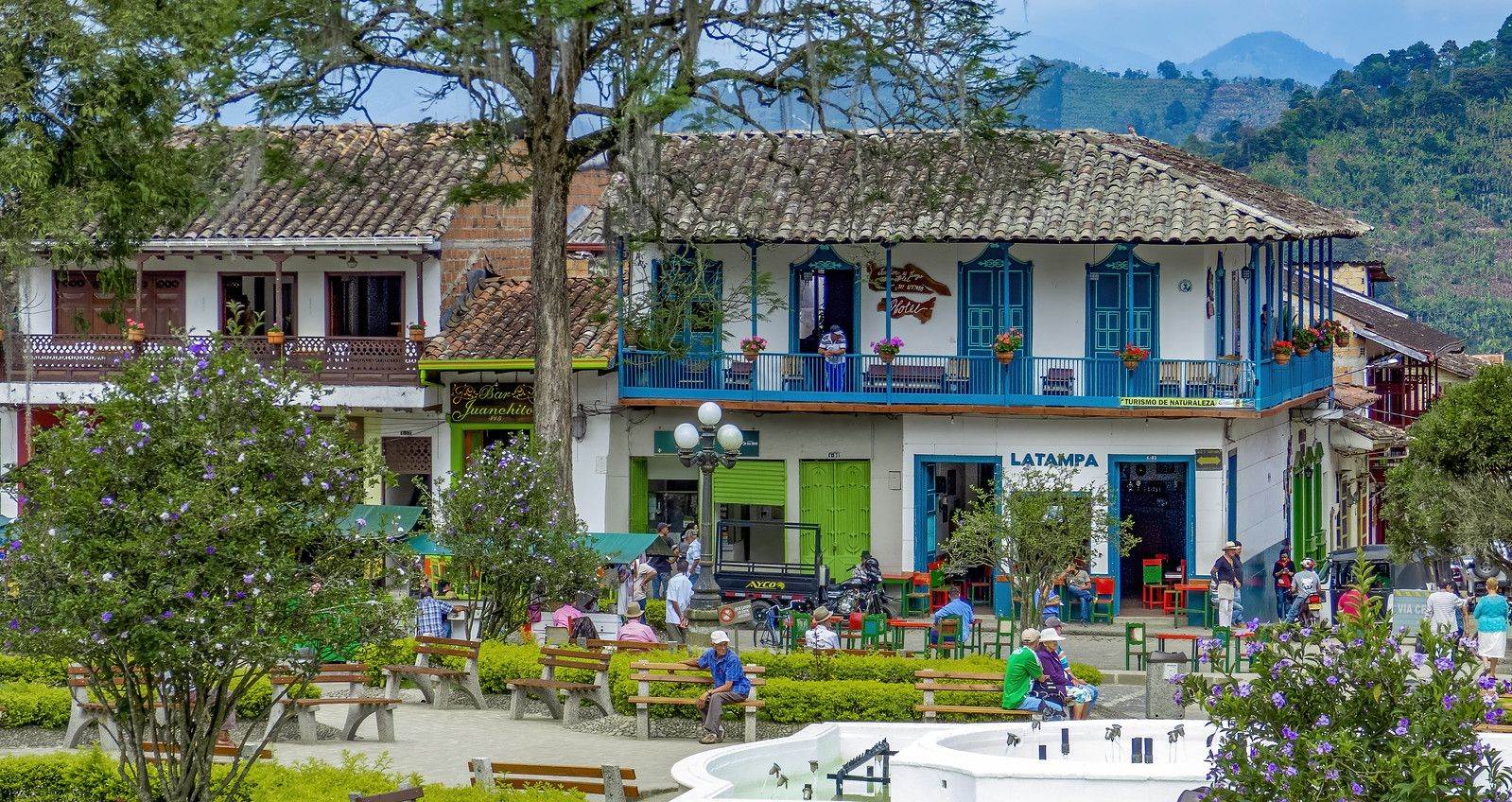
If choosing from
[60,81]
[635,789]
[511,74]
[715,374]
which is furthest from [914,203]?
[635,789]

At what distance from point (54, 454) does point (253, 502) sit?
1232 millimetres

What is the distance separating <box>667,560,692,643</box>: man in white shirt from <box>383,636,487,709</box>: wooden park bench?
13.5 ft

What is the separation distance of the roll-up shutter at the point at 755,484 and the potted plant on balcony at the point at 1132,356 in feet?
18.9

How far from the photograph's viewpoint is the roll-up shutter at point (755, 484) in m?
28.9

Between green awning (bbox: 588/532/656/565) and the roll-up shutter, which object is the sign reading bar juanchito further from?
green awning (bbox: 588/532/656/565)

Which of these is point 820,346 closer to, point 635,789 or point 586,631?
point 586,631

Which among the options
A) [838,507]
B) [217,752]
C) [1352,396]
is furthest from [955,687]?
[1352,396]

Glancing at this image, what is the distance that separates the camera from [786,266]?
28.8 m

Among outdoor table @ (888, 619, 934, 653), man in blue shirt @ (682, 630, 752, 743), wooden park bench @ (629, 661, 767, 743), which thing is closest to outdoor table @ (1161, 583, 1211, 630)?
outdoor table @ (888, 619, 934, 653)

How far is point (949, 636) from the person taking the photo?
835 inches

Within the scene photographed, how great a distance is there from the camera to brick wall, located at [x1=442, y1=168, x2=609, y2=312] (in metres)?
30.3

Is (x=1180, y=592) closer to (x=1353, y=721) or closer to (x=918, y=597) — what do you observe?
(x=918, y=597)

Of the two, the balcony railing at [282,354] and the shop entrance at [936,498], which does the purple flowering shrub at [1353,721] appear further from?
the balcony railing at [282,354]

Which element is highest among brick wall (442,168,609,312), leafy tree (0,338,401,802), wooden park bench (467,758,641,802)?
brick wall (442,168,609,312)
